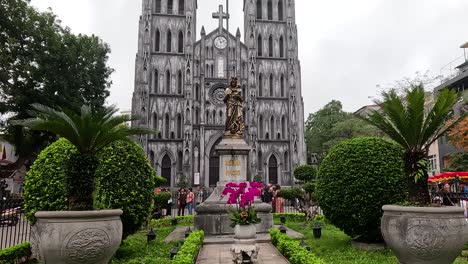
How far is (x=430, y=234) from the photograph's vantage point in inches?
207

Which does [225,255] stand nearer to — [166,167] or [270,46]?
[166,167]

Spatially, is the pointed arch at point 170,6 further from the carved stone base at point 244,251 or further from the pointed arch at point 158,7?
the carved stone base at point 244,251

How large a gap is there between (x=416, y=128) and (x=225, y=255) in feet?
16.6

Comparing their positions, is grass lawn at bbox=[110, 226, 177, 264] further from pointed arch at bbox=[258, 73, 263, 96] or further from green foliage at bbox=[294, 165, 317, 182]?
pointed arch at bbox=[258, 73, 263, 96]

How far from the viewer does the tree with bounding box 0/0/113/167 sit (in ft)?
74.3

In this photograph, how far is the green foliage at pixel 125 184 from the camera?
8078 mm

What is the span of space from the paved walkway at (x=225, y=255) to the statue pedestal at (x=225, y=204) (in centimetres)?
115

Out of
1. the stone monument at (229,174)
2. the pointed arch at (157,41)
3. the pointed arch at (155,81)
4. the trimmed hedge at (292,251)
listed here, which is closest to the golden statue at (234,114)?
the stone monument at (229,174)

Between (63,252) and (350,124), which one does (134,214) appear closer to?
(63,252)

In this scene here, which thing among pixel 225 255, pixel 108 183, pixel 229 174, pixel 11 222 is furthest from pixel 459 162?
pixel 11 222

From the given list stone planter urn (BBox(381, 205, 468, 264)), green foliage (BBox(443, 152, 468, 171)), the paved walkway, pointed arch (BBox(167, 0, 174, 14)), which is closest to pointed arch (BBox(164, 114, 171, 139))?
pointed arch (BBox(167, 0, 174, 14))

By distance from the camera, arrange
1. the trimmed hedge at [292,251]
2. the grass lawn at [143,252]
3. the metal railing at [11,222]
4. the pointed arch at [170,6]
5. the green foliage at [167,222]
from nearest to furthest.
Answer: the trimmed hedge at [292,251] → the grass lawn at [143,252] → the metal railing at [11,222] → the green foliage at [167,222] → the pointed arch at [170,6]

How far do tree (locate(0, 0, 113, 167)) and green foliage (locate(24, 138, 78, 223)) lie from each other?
16685 mm

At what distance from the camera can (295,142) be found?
126ft
